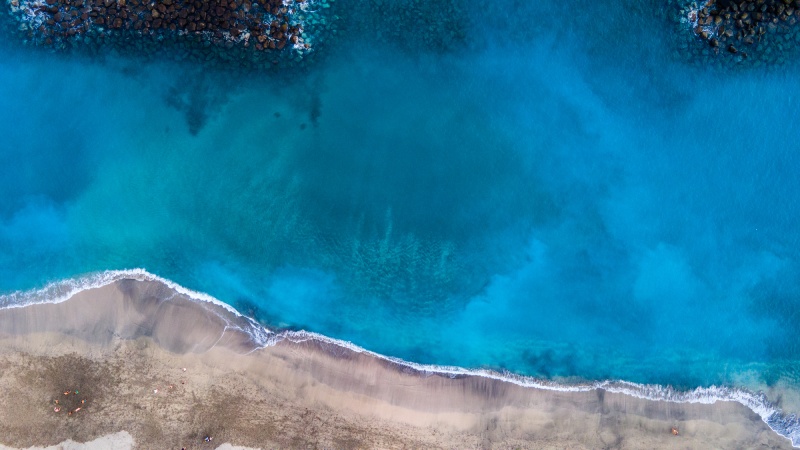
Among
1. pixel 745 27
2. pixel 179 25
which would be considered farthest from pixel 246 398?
pixel 745 27

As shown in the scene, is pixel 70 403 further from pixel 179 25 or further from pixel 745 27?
pixel 745 27

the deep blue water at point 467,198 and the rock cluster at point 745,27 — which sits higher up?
the rock cluster at point 745,27

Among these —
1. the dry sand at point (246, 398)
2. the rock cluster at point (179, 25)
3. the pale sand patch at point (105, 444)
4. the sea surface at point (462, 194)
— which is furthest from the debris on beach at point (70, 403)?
the rock cluster at point (179, 25)

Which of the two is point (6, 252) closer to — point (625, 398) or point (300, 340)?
point (300, 340)

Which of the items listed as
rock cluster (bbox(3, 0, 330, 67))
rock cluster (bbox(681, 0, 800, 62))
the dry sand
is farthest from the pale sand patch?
rock cluster (bbox(681, 0, 800, 62))

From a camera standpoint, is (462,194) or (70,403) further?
(462,194)

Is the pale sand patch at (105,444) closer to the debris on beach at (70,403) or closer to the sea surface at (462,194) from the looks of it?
the debris on beach at (70,403)
